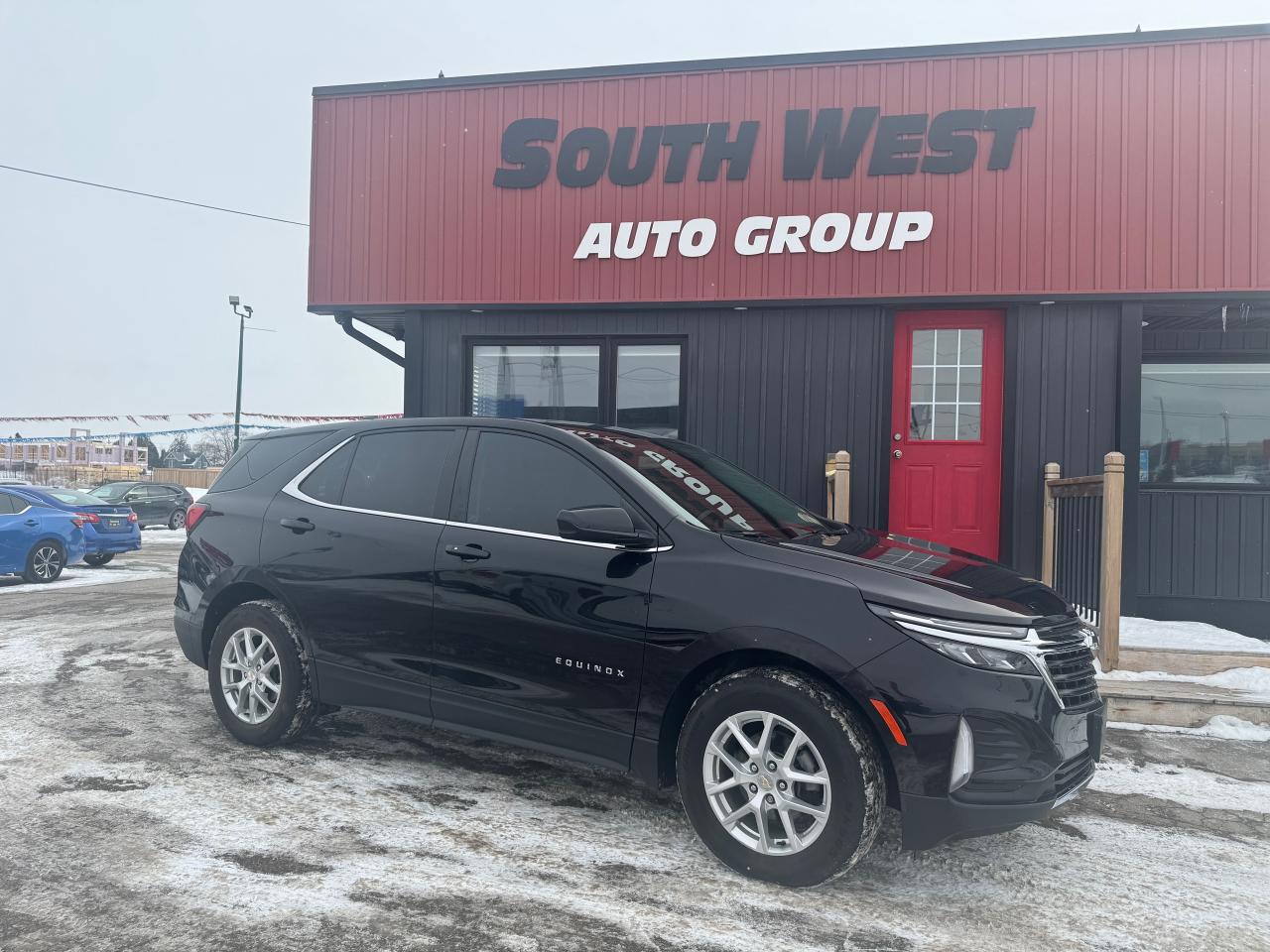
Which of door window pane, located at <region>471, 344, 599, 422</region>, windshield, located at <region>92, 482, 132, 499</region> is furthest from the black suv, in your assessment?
windshield, located at <region>92, 482, 132, 499</region>

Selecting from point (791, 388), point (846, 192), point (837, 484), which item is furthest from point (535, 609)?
point (846, 192)

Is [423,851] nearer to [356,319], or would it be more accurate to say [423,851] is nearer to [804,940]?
[804,940]

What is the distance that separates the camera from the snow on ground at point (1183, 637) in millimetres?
6484

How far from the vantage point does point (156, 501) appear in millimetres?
26750

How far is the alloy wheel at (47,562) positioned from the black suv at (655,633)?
9761mm

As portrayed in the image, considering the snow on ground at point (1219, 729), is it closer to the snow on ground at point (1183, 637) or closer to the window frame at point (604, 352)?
the snow on ground at point (1183, 637)

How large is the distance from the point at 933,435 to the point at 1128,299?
6.45 ft

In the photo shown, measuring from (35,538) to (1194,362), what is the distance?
14.2 meters

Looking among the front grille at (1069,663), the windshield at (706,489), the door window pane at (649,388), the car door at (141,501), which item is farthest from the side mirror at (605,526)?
the car door at (141,501)

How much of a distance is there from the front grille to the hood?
0.25 ft

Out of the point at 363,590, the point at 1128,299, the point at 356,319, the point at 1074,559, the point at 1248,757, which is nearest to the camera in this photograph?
the point at 363,590

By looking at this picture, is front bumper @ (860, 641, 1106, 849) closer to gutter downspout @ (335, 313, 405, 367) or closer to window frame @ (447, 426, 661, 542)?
window frame @ (447, 426, 661, 542)

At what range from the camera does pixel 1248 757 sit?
489cm

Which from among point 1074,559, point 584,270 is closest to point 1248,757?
point 1074,559
